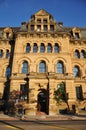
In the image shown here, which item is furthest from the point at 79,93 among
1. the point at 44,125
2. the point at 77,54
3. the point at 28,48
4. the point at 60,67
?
the point at 44,125

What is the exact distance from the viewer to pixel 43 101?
27344 millimetres

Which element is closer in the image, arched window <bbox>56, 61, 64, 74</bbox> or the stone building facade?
the stone building facade

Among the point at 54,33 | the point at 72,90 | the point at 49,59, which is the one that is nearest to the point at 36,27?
the point at 54,33

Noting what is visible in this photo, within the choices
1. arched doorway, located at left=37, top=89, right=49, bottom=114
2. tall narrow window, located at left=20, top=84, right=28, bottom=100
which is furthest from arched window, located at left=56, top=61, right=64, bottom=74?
tall narrow window, located at left=20, top=84, right=28, bottom=100

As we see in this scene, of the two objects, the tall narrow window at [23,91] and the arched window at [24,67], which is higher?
the arched window at [24,67]

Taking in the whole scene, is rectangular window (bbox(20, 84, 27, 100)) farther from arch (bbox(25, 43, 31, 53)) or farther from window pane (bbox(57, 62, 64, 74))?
arch (bbox(25, 43, 31, 53))

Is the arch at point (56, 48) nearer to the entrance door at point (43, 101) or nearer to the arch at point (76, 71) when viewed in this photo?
the arch at point (76, 71)

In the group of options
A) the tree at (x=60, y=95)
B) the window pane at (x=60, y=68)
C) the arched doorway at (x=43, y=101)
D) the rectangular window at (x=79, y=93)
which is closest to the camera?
the tree at (x=60, y=95)

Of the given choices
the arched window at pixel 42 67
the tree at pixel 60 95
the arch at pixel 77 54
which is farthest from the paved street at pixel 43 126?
the arch at pixel 77 54

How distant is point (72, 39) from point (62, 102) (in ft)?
52.2

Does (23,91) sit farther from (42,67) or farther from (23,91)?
(42,67)

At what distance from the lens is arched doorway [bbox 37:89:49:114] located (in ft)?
87.2

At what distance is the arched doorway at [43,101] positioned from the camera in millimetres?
26583

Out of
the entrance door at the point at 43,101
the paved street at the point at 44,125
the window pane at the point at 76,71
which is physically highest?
the window pane at the point at 76,71
